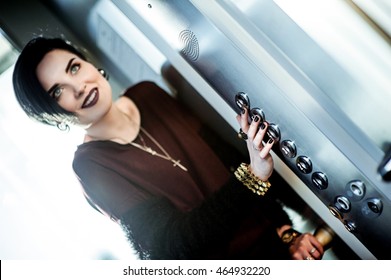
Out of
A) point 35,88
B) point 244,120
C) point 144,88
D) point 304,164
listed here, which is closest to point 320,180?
point 304,164

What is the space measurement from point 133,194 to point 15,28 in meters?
0.34

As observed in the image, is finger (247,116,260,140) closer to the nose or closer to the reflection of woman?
the reflection of woman

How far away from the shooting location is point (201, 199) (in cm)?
80

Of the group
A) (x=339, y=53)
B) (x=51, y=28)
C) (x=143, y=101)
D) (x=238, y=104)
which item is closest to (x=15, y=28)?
(x=51, y=28)

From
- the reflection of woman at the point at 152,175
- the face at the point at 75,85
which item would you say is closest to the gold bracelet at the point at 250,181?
the reflection of woman at the point at 152,175

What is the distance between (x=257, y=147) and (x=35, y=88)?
363mm

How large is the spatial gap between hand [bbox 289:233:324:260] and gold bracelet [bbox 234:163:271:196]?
0.12 m

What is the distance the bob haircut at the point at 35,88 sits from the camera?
75 centimetres

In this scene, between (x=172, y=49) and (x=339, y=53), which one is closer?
(x=339, y=53)

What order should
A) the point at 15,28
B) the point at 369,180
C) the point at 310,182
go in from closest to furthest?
the point at 369,180 → the point at 310,182 → the point at 15,28

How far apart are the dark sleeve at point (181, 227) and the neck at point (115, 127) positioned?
5.0 inches

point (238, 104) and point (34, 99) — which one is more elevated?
point (238, 104)

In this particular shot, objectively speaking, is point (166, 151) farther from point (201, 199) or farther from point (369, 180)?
point (369, 180)

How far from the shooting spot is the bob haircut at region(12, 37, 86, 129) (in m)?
0.75
